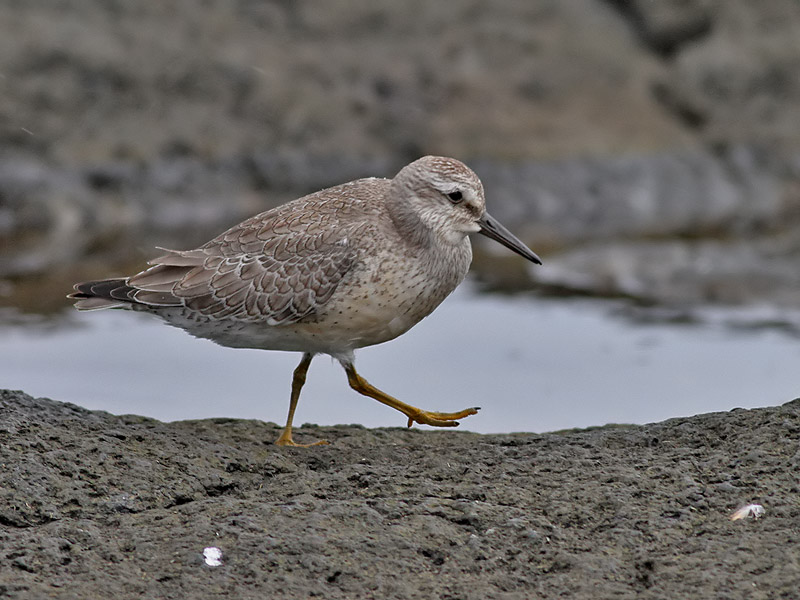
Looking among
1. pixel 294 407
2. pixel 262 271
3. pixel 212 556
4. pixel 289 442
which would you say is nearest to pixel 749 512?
pixel 212 556

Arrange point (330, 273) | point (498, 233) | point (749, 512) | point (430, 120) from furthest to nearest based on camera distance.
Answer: point (430, 120)
point (498, 233)
point (330, 273)
point (749, 512)

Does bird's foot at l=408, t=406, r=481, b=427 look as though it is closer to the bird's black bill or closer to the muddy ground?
the muddy ground

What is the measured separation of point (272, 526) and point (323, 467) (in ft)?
3.79

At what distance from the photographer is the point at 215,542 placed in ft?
15.3

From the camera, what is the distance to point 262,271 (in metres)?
6.81

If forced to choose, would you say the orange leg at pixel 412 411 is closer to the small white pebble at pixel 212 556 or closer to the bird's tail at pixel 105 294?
the bird's tail at pixel 105 294

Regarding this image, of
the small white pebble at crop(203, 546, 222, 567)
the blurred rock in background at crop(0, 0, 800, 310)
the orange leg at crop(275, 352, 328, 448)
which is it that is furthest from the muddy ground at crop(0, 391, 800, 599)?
the blurred rock in background at crop(0, 0, 800, 310)

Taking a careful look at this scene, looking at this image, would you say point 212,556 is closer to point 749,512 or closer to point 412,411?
point 749,512

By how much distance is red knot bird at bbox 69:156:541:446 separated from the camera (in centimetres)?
659

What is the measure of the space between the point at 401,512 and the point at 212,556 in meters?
0.86

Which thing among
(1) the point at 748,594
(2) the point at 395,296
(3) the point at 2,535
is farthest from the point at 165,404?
(1) the point at 748,594

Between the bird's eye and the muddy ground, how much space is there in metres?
1.48

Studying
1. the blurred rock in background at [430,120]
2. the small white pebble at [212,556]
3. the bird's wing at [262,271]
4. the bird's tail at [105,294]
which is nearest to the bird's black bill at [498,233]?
the bird's wing at [262,271]

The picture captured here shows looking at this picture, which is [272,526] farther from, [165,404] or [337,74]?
[337,74]
